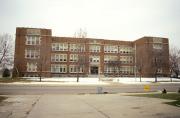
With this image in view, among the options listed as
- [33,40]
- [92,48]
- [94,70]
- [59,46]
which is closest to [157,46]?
[92,48]

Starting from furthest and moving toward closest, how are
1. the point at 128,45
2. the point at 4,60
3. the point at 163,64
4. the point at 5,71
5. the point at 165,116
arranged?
the point at 128,45
the point at 5,71
the point at 163,64
the point at 4,60
the point at 165,116

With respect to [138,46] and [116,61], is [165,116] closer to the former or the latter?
[116,61]

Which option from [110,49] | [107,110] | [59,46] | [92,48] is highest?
[59,46]

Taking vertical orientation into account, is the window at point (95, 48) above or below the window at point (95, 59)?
above

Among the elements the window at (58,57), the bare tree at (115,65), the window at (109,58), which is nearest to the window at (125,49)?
the window at (109,58)

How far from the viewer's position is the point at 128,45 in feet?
242

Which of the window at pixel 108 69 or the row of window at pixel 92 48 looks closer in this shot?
the row of window at pixel 92 48

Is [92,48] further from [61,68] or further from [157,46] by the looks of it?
[157,46]

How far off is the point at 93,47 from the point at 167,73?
27106 mm

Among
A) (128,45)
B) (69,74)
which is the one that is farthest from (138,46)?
(69,74)

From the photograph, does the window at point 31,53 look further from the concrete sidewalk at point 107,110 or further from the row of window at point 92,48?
the concrete sidewalk at point 107,110

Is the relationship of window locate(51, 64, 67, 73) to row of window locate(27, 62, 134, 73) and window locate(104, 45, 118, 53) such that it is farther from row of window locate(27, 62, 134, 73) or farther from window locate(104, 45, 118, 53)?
window locate(104, 45, 118, 53)

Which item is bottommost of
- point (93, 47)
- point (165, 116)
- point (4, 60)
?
point (165, 116)

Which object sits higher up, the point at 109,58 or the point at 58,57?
the point at 58,57
